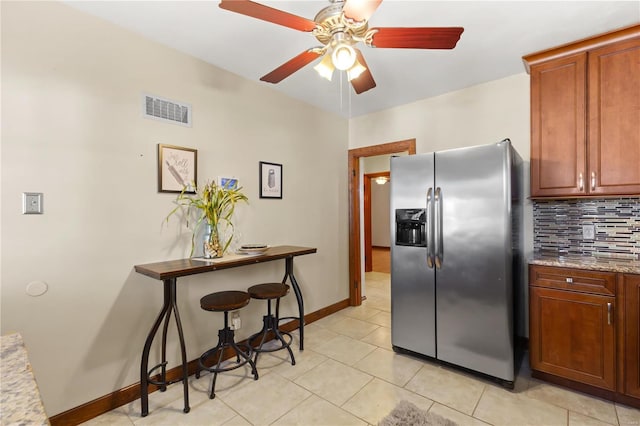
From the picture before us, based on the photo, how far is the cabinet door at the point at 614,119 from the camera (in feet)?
6.81

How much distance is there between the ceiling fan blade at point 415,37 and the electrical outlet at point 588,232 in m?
2.06

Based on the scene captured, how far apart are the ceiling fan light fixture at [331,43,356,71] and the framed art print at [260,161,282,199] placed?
1.66 m

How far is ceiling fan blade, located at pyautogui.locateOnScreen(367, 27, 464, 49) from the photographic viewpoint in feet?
4.59

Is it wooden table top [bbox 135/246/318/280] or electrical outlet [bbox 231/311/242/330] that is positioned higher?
wooden table top [bbox 135/246/318/280]

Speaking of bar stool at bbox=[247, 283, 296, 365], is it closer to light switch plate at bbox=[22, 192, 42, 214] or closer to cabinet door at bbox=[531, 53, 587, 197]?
light switch plate at bbox=[22, 192, 42, 214]

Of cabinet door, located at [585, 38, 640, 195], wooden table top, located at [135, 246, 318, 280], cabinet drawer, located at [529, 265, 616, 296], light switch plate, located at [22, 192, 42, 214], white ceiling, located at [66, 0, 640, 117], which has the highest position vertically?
white ceiling, located at [66, 0, 640, 117]

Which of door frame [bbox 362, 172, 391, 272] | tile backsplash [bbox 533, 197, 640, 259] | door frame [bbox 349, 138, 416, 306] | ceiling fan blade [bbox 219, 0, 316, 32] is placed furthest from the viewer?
door frame [bbox 362, 172, 391, 272]

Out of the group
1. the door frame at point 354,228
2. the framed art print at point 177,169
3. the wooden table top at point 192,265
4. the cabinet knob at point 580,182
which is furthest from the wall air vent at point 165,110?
the cabinet knob at point 580,182

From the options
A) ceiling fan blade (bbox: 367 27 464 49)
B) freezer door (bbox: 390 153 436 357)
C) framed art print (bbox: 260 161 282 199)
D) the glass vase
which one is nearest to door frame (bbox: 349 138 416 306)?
framed art print (bbox: 260 161 282 199)

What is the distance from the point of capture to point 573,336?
6.82ft

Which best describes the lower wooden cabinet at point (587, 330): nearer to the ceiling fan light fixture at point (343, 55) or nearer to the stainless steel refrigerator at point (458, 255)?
the stainless steel refrigerator at point (458, 255)

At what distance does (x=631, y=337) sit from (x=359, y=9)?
252 centimetres

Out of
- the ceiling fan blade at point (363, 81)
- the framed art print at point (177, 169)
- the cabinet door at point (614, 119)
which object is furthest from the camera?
the framed art print at point (177, 169)

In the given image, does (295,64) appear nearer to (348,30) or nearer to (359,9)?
(348,30)
